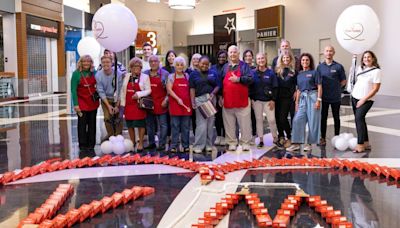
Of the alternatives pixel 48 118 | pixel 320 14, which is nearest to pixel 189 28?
pixel 320 14

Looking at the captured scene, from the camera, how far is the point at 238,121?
6.57 metres

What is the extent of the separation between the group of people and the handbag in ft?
0.10

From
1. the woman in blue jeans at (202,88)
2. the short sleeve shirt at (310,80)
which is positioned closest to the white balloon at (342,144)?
the short sleeve shirt at (310,80)

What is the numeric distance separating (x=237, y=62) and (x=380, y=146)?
2.52m

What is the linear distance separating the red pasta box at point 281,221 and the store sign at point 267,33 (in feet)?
65.1

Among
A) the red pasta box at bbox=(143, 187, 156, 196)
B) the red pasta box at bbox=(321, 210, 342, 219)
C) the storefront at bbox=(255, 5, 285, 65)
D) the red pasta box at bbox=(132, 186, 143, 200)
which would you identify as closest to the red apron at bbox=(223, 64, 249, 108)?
the red pasta box at bbox=(143, 187, 156, 196)

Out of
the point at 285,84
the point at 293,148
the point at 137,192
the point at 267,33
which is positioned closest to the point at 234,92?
the point at 285,84

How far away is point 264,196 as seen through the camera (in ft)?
13.9

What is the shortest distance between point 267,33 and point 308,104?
684 inches

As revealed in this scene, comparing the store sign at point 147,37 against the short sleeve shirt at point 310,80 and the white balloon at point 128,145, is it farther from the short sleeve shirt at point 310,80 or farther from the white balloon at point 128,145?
the short sleeve shirt at point 310,80

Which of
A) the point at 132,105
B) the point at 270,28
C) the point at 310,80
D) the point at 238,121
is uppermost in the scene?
the point at 270,28

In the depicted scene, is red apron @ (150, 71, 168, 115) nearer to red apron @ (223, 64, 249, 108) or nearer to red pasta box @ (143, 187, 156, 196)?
red apron @ (223, 64, 249, 108)

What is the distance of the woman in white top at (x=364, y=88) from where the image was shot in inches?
245

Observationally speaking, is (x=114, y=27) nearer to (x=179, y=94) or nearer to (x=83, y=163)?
(x=179, y=94)
